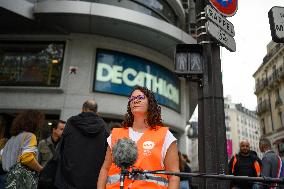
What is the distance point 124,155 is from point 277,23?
2.96 m

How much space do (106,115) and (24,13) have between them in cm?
473

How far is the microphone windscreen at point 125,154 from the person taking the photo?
2020 mm

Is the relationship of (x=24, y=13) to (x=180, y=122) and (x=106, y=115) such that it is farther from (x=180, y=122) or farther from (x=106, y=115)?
(x=180, y=122)

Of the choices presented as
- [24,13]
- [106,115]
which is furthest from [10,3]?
[106,115]

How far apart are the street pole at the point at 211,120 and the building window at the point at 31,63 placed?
27.3 ft

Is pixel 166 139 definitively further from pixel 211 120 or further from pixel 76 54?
pixel 76 54

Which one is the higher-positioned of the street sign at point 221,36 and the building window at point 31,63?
the building window at point 31,63

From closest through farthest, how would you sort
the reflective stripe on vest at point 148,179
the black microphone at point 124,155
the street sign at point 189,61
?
the black microphone at point 124,155 < the reflective stripe on vest at point 148,179 < the street sign at point 189,61

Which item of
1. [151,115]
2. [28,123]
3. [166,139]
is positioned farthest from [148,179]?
[28,123]

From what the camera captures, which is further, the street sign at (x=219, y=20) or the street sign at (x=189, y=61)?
the street sign at (x=189, y=61)

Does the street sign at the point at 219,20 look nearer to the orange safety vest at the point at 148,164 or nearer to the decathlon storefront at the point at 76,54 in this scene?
the orange safety vest at the point at 148,164

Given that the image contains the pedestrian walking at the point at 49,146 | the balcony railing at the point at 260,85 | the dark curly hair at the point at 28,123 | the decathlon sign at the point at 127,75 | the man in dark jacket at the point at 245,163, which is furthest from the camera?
the balcony railing at the point at 260,85

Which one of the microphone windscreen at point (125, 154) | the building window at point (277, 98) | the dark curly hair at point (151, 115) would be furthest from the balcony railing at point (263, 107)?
the microphone windscreen at point (125, 154)

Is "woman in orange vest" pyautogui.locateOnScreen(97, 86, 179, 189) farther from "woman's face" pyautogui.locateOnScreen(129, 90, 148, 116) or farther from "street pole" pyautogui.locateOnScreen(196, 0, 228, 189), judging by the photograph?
"street pole" pyautogui.locateOnScreen(196, 0, 228, 189)
